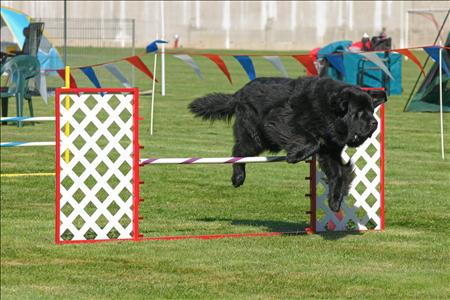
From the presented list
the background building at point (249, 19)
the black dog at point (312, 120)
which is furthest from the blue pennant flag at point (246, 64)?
the background building at point (249, 19)

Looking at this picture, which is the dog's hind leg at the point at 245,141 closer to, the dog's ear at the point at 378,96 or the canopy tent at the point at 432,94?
the dog's ear at the point at 378,96

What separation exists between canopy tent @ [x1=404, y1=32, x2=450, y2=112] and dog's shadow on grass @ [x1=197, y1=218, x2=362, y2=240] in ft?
37.2

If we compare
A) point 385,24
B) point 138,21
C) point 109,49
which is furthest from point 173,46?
point 109,49

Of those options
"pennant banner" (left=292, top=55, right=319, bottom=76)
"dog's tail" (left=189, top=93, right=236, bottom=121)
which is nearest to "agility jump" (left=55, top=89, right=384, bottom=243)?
"dog's tail" (left=189, top=93, right=236, bottom=121)

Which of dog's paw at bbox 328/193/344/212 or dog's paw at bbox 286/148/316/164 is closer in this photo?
dog's paw at bbox 286/148/316/164

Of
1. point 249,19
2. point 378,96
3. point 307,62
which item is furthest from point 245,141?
point 249,19

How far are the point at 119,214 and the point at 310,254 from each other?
152cm

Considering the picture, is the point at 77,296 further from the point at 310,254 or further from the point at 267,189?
the point at 267,189

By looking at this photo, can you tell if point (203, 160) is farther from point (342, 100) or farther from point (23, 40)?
point (23, 40)

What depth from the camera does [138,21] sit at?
190 ft

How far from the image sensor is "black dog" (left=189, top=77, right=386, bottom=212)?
27.9ft

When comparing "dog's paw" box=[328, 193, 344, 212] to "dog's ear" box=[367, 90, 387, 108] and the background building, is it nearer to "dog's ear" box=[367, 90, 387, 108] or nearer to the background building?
"dog's ear" box=[367, 90, 387, 108]

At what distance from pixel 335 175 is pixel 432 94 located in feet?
46.3

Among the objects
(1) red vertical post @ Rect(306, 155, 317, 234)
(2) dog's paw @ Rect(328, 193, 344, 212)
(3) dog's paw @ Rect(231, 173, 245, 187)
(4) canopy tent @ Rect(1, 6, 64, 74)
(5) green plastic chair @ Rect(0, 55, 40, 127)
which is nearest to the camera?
(2) dog's paw @ Rect(328, 193, 344, 212)
